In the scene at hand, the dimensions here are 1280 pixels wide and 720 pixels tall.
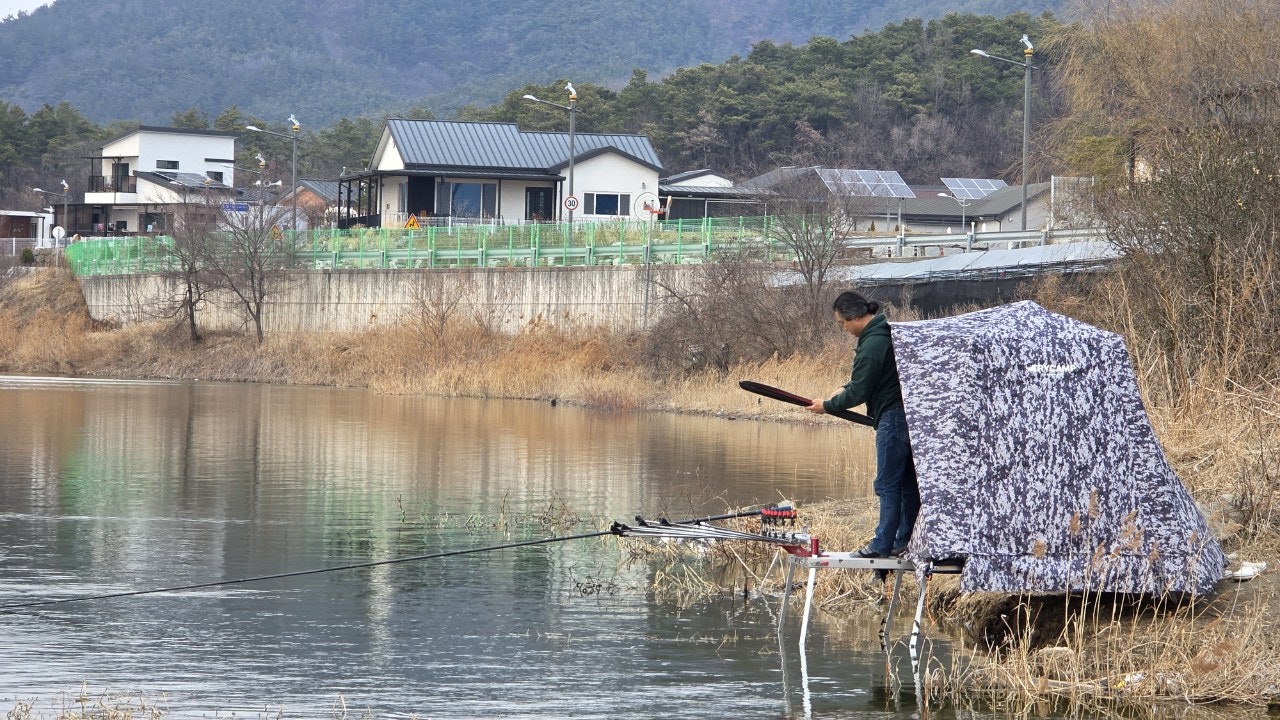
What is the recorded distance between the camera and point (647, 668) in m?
10.8

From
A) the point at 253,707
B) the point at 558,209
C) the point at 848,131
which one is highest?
the point at 848,131

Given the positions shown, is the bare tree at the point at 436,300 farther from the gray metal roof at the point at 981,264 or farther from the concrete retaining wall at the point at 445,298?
the gray metal roof at the point at 981,264

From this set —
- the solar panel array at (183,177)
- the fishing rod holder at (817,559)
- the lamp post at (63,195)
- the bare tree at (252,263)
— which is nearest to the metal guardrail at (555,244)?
the bare tree at (252,263)

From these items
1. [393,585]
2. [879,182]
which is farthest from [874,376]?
[879,182]

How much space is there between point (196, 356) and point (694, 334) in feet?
72.2

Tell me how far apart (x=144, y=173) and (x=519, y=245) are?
51.3m

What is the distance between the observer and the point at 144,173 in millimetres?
92875

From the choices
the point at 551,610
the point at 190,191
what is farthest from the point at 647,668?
the point at 190,191

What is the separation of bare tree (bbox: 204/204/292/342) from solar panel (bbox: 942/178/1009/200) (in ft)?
112

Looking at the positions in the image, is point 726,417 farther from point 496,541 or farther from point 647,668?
point 647,668

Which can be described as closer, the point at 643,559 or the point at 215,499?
the point at 643,559

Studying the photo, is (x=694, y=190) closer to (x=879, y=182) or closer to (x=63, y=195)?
(x=879, y=182)

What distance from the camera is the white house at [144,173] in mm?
92375

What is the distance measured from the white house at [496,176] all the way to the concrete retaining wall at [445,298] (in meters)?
10.8
